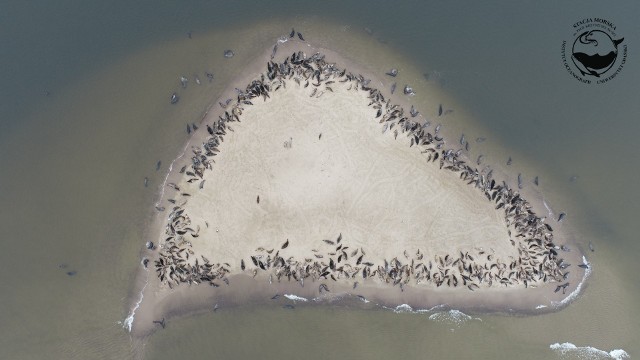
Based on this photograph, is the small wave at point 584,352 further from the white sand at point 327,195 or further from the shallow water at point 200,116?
the white sand at point 327,195

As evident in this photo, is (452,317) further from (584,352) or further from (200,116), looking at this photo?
(200,116)

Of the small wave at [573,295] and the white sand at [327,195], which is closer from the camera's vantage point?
the white sand at [327,195]

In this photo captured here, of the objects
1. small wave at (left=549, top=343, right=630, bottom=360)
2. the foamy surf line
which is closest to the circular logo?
small wave at (left=549, top=343, right=630, bottom=360)

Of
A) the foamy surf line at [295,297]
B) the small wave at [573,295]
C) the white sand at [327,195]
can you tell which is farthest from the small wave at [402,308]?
the small wave at [573,295]

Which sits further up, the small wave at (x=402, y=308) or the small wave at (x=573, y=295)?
the small wave at (x=573, y=295)

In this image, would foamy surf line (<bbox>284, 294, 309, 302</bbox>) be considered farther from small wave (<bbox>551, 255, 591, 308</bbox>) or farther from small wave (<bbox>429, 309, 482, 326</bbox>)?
small wave (<bbox>551, 255, 591, 308</bbox>)
